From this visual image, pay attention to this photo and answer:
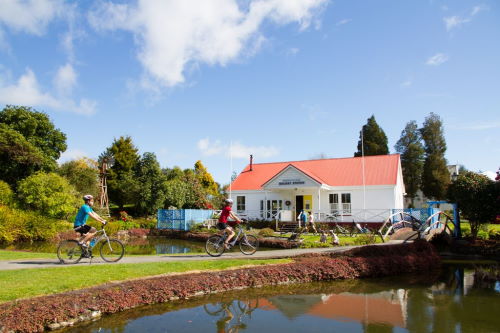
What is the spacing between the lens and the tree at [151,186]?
119ft

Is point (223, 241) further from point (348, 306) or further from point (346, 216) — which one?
point (346, 216)

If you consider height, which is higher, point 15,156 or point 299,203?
point 15,156

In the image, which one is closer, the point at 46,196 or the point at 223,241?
the point at 223,241

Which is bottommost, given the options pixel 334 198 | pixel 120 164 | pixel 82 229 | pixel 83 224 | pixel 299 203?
pixel 82 229

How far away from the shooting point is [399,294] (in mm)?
10945

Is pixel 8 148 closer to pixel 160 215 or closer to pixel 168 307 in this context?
pixel 160 215

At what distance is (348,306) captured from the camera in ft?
30.6

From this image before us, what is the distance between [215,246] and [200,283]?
397 cm

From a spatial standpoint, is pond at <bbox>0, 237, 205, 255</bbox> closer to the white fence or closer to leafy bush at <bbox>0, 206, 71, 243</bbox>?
leafy bush at <bbox>0, 206, 71, 243</bbox>

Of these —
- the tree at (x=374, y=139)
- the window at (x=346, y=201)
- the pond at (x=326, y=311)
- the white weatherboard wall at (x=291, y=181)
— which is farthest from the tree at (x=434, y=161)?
the pond at (x=326, y=311)

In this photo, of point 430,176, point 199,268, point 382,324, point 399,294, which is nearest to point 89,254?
point 199,268

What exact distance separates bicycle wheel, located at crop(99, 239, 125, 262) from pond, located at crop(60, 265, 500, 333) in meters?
3.58

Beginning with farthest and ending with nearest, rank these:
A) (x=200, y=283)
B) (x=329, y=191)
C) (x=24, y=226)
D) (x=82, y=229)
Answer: (x=329, y=191)
(x=24, y=226)
(x=82, y=229)
(x=200, y=283)

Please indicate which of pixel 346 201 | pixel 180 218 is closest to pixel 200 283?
pixel 180 218
